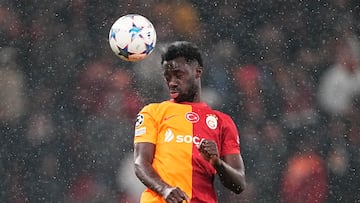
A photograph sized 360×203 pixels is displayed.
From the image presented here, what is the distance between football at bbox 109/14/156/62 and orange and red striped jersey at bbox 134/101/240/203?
74 cm

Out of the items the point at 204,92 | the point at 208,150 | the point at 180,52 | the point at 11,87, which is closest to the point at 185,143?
the point at 208,150

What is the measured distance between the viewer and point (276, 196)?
579 cm

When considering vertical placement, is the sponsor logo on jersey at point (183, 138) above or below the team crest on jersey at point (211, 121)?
below

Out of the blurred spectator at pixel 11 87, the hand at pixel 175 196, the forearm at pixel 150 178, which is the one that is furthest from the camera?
the blurred spectator at pixel 11 87

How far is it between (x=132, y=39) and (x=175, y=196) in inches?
51.5

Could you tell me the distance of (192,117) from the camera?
11.1ft

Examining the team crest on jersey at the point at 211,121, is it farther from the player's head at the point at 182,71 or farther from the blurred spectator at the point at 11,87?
the blurred spectator at the point at 11,87

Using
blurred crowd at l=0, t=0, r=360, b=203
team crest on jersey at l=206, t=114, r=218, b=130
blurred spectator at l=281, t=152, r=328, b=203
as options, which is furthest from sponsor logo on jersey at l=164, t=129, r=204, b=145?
blurred spectator at l=281, t=152, r=328, b=203

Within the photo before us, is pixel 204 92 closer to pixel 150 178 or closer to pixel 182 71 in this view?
pixel 182 71

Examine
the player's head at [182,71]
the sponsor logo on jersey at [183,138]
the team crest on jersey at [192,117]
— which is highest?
the player's head at [182,71]

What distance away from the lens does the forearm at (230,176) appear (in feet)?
10.5

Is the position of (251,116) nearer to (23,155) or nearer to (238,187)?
(23,155)

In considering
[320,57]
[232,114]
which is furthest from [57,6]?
[320,57]

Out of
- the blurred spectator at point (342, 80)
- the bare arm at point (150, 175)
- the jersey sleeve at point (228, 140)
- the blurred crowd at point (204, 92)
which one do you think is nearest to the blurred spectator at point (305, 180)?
the blurred crowd at point (204, 92)
